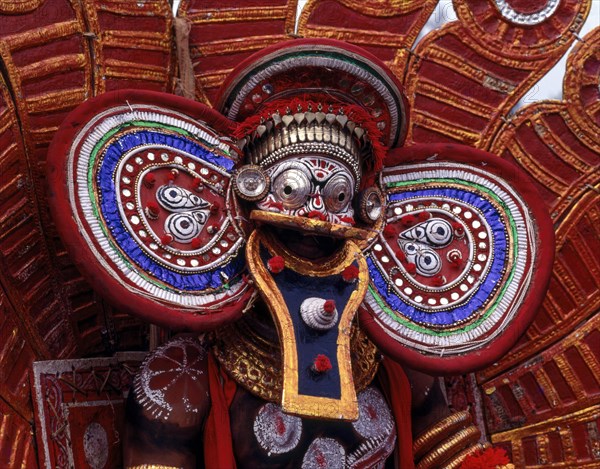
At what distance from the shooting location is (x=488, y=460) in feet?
12.7

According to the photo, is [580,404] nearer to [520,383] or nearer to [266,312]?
[520,383]

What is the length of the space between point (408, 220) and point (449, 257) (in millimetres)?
205

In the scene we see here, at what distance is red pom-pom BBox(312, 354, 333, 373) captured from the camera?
11.0 feet

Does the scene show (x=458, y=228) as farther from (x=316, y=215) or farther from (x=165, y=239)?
(x=165, y=239)

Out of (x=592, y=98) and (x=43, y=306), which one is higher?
(x=592, y=98)

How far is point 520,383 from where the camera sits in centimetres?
452

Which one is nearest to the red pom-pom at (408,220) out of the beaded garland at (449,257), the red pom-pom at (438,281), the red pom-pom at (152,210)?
the beaded garland at (449,257)

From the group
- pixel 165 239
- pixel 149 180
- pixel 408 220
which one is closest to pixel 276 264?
pixel 165 239

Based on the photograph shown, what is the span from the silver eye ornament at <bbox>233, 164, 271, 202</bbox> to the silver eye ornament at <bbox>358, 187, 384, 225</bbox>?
383mm

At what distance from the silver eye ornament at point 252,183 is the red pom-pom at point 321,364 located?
0.59 meters

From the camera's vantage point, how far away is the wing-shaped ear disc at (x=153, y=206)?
3348 mm

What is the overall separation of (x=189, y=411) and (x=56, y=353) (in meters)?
0.75

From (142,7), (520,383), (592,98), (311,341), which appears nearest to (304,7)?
(142,7)

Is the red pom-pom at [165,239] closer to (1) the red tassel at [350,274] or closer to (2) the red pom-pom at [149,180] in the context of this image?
(2) the red pom-pom at [149,180]
